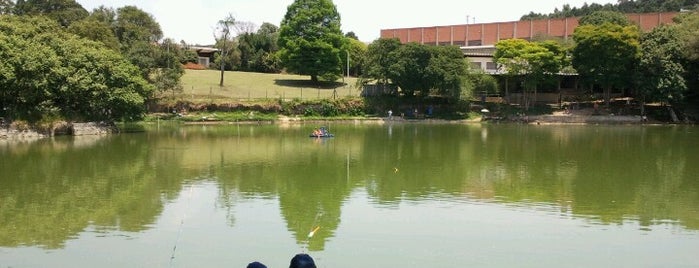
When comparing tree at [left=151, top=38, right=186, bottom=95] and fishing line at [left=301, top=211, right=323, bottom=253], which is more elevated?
tree at [left=151, top=38, right=186, bottom=95]

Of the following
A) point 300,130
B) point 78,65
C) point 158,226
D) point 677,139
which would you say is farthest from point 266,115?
point 158,226

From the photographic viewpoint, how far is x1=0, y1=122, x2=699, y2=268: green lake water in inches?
582

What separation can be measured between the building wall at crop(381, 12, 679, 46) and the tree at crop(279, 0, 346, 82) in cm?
2721

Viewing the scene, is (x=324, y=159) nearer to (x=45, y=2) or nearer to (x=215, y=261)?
(x=215, y=261)

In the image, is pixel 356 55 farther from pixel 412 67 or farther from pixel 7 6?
pixel 7 6

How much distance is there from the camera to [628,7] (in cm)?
14300

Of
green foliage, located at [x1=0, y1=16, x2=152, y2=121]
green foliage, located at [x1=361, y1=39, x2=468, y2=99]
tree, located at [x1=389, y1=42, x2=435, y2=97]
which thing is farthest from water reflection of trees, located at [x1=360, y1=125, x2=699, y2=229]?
green foliage, located at [x1=0, y1=16, x2=152, y2=121]

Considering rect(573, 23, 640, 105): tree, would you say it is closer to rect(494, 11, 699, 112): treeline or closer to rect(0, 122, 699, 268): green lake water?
rect(494, 11, 699, 112): treeline

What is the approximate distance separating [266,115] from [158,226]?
145 feet

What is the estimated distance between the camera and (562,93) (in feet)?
235

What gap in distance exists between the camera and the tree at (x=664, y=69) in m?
58.0

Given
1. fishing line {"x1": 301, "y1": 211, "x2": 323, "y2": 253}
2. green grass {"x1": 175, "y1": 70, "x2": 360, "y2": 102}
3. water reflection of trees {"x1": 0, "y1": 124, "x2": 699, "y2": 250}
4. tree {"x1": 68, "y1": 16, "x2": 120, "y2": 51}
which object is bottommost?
fishing line {"x1": 301, "y1": 211, "x2": 323, "y2": 253}

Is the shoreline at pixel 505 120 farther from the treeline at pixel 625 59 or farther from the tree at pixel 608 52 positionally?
the tree at pixel 608 52

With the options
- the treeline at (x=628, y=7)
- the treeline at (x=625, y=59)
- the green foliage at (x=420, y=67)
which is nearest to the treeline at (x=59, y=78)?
the green foliage at (x=420, y=67)
